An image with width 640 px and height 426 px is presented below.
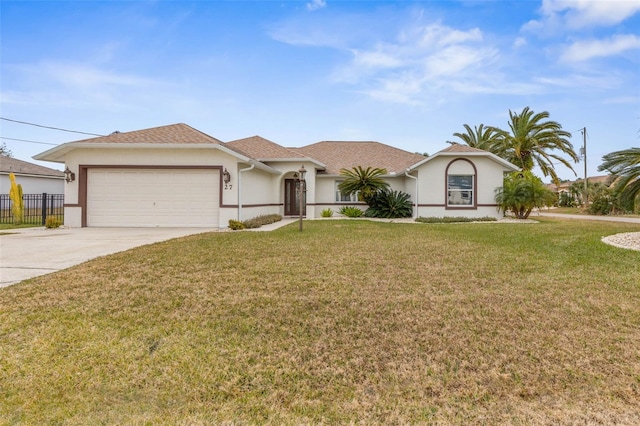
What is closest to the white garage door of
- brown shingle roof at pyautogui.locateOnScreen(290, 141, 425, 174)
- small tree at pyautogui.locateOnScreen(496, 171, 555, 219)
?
brown shingle roof at pyautogui.locateOnScreen(290, 141, 425, 174)

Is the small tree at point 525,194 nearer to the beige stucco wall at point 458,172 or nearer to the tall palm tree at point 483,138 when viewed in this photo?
the beige stucco wall at point 458,172

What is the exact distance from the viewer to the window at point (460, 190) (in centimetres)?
1827

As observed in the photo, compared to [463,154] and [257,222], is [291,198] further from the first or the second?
[463,154]

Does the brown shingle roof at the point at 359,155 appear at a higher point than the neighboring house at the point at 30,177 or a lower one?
higher

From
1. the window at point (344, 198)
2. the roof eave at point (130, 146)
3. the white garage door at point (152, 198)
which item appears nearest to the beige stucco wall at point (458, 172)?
the window at point (344, 198)

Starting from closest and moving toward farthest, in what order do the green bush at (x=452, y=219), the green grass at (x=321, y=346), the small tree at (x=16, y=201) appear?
1. the green grass at (x=321, y=346)
2. the small tree at (x=16, y=201)
3. the green bush at (x=452, y=219)

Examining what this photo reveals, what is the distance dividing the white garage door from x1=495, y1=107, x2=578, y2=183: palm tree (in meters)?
22.7

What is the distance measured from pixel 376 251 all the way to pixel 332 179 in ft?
43.0

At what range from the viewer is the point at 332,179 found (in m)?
20.8

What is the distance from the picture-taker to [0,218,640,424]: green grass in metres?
2.51

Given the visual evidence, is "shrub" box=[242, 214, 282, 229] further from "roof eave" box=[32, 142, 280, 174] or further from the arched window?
the arched window

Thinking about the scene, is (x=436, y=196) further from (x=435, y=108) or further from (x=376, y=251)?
(x=376, y=251)

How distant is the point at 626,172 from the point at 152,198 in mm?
15642

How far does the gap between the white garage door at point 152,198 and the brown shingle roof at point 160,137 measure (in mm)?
1225
